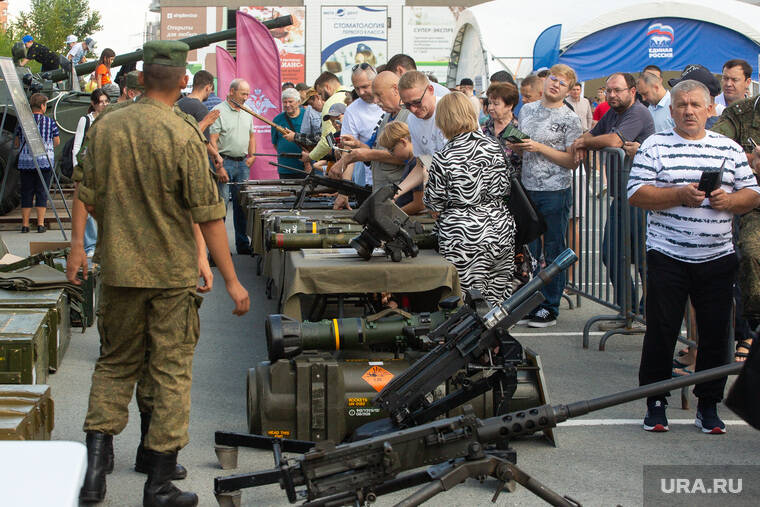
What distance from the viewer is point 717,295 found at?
5316mm

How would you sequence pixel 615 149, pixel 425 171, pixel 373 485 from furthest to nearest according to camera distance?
pixel 615 149, pixel 425 171, pixel 373 485

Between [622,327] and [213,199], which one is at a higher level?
[213,199]

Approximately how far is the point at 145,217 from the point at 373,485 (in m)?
1.53

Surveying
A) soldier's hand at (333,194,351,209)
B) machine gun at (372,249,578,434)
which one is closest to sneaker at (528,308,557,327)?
soldier's hand at (333,194,351,209)

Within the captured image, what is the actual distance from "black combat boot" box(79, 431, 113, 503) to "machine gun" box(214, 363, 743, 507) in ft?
3.37

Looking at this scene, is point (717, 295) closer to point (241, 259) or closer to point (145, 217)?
point (145, 217)

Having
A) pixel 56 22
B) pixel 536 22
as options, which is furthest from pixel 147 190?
pixel 56 22

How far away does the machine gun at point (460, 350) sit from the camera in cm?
412

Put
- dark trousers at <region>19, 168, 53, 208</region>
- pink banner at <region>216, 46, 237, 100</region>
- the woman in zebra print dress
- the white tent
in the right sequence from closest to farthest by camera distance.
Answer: the woman in zebra print dress
dark trousers at <region>19, 168, 53, 208</region>
pink banner at <region>216, 46, 237, 100</region>
the white tent

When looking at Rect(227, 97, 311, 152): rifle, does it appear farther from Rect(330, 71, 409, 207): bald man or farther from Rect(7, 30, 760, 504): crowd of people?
Rect(330, 71, 409, 207): bald man

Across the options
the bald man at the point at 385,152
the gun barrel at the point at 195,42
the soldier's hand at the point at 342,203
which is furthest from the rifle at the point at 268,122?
the gun barrel at the point at 195,42

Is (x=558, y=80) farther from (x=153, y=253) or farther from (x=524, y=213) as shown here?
(x=153, y=253)

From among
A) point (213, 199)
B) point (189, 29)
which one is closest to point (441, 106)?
point (213, 199)

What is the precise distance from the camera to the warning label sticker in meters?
5.01
